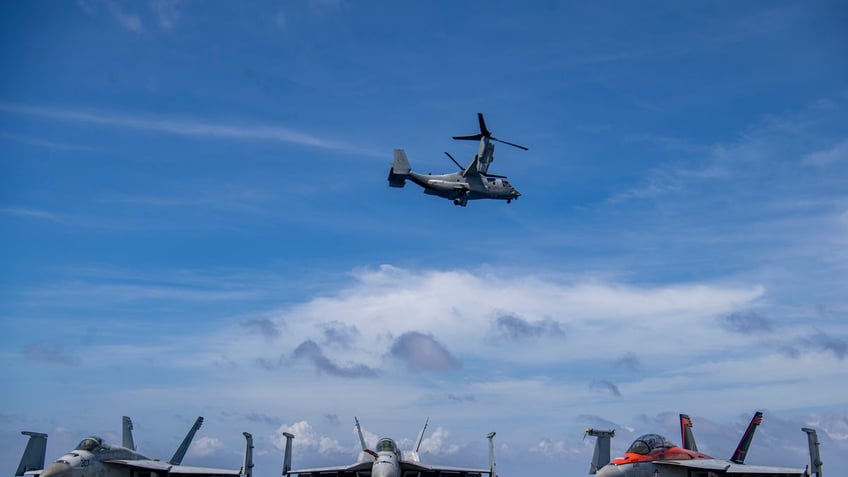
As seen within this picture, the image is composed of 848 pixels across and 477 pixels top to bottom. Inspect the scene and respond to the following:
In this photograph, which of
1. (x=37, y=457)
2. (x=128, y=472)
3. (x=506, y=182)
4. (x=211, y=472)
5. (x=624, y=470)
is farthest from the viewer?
(x=506, y=182)

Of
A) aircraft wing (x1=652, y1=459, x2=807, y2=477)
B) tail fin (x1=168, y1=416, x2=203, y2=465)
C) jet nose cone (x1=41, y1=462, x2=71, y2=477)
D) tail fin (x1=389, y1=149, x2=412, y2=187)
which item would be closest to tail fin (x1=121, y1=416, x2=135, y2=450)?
tail fin (x1=168, y1=416, x2=203, y2=465)

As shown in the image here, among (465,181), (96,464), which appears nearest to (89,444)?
(96,464)

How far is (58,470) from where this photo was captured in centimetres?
3841

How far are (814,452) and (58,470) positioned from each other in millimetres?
40911

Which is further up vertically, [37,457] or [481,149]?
[481,149]

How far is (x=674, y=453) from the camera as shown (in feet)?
128

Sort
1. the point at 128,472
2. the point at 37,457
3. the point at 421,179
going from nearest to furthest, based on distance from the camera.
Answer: the point at 37,457 < the point at 128,472 < the point at 421,179

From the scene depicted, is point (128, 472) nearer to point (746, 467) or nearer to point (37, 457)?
point (37, 457)

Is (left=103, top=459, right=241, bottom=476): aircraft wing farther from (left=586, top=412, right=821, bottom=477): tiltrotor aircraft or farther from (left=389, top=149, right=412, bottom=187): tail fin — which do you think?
(left=389, top=149, right=412, bottom=187): tail fin

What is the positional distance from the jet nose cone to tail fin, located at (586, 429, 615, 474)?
28158mm

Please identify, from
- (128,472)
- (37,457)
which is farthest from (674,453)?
(37,457)

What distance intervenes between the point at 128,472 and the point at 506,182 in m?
40.5

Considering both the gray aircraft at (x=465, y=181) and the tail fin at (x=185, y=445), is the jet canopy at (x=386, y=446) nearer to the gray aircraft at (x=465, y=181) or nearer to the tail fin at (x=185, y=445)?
the tail fin at (x=185, y=445)

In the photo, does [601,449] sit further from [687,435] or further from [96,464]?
[96,464]
